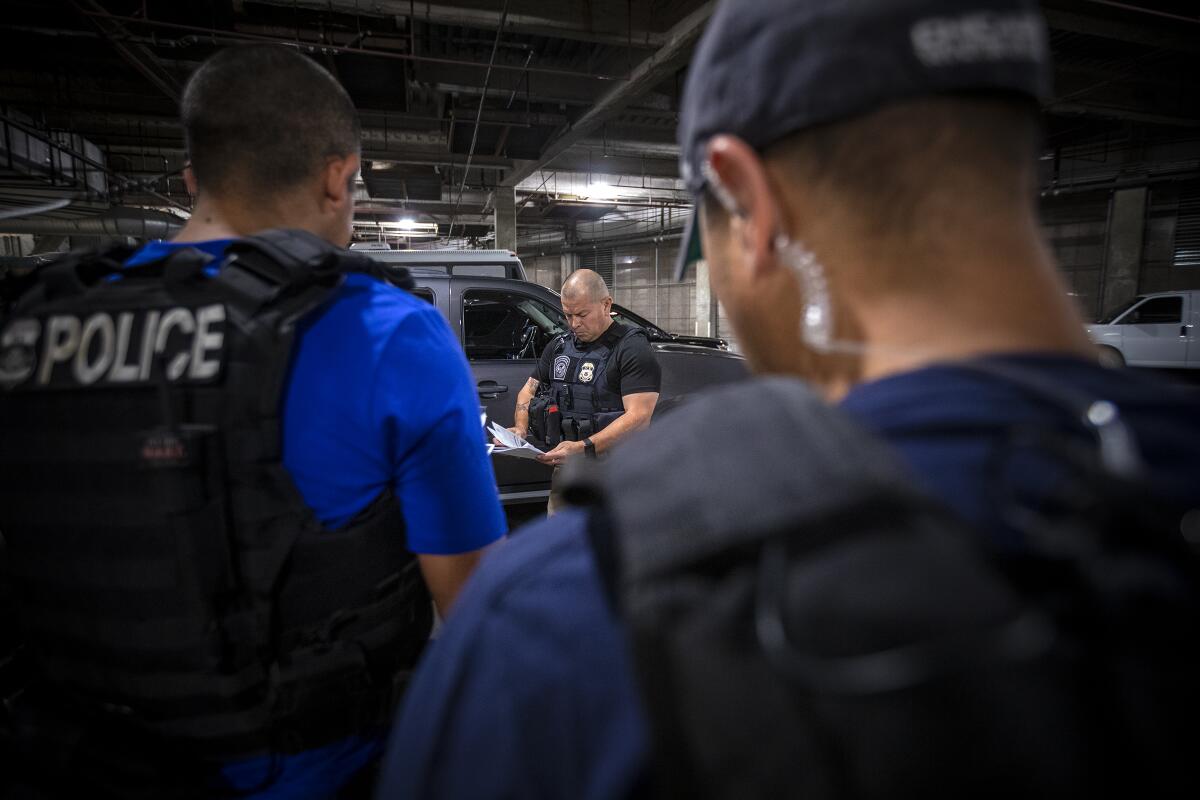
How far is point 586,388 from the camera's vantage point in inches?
149

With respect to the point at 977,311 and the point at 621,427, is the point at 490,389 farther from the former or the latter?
the point at 977,311

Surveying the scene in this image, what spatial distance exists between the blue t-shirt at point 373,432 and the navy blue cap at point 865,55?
2.49 feet

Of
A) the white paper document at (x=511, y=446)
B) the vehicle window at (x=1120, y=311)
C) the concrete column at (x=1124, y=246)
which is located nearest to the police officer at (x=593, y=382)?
the white paper document at (x=511, y=446)

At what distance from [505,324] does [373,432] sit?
4545 millimetres

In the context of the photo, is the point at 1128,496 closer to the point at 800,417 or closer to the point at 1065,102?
the point at 800,417

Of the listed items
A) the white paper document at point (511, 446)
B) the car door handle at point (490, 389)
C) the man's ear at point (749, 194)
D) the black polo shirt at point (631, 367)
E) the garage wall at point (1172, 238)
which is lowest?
the white paper document at point (511, 446)

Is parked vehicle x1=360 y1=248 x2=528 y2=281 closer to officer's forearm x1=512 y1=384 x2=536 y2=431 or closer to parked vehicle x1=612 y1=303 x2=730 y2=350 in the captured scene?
parked vehicle x1=612 y1=303 x2=730 y2=350

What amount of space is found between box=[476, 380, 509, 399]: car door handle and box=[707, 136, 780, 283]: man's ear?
4177 mm

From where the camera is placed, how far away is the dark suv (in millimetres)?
4668

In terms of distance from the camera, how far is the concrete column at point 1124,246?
12.2 meters

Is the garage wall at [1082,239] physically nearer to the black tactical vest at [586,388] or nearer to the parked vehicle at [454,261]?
the parked vehicle at [454,261]

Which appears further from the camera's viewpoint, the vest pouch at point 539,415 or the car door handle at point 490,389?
the car door handle at point 490,389

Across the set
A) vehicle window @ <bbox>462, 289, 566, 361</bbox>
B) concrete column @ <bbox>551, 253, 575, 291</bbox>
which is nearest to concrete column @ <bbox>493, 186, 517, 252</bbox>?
concrete column @ <bbox>551, 253, 575, 291</bbox>

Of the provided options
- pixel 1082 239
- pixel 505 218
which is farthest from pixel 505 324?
pixel 1082 239
